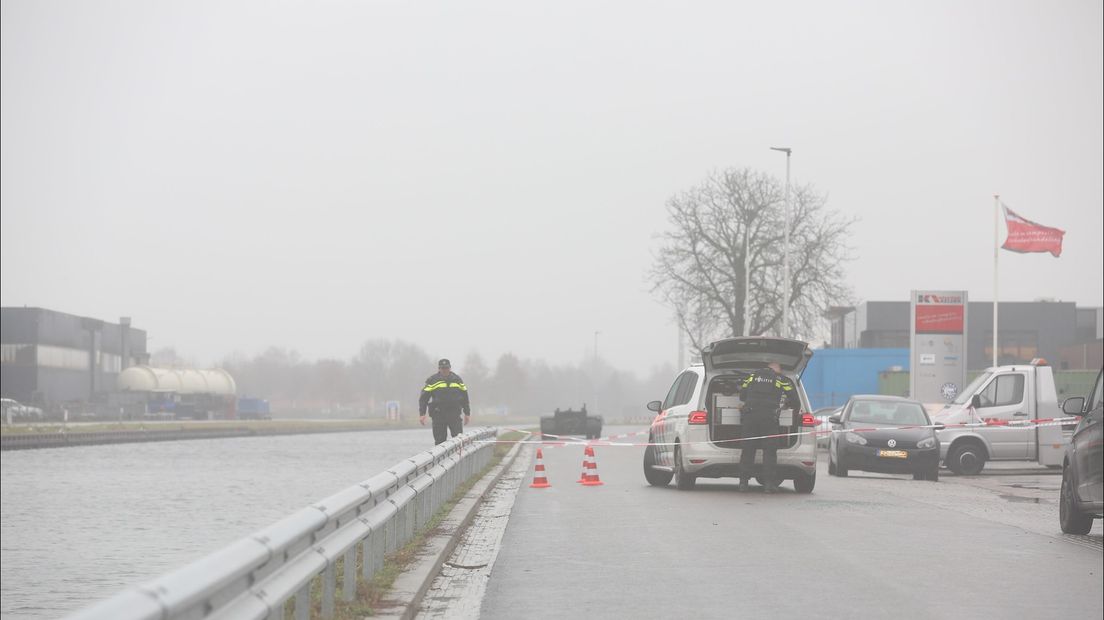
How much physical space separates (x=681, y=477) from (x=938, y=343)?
827 inches

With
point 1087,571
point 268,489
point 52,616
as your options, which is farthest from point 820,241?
point 1087,571

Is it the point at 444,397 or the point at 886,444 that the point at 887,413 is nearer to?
the point at 886,444

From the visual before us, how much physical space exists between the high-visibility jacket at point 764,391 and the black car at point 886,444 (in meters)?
7.13

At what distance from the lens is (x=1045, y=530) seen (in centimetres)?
1460

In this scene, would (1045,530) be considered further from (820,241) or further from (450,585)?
(820,241)

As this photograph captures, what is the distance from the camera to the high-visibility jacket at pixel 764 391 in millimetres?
18703

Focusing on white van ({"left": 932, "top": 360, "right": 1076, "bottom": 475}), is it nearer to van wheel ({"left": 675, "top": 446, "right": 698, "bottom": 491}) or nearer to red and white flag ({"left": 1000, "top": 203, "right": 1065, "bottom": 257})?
van wheel ({"left": 675, "top": 446, "right": 698, "bottom": 491})

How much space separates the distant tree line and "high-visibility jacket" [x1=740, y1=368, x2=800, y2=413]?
3017 mm

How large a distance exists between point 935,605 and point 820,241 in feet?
171

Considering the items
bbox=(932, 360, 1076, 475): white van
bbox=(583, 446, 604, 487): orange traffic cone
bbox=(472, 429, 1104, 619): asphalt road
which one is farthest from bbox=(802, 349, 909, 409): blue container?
bbox=(472, 429, 1104, 619): asphalt road

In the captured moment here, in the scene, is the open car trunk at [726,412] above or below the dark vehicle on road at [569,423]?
above

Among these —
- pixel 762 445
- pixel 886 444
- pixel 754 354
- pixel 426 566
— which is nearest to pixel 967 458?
pixel 886 444

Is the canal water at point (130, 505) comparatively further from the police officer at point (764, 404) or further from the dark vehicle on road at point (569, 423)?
the police officer at point (764, 404)

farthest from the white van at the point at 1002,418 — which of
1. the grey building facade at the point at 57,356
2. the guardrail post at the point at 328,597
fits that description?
the grey building facade at the point at 57,356
